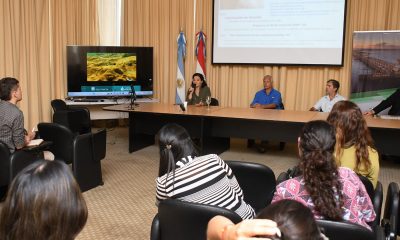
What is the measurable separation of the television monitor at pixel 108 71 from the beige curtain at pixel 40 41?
0.27 m

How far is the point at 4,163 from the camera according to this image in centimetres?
328

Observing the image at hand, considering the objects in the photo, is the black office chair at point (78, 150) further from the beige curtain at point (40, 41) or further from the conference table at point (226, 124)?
the beige curtain at point (40, 41)

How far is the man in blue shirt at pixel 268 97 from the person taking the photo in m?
6.39

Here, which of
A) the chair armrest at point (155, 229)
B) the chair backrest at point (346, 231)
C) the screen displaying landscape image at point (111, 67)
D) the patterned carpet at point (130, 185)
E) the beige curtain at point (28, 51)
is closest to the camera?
the chair backrest at point (346, 231)

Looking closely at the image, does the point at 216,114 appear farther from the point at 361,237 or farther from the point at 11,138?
the point at 361,237

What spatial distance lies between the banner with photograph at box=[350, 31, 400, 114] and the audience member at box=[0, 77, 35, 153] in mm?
4772

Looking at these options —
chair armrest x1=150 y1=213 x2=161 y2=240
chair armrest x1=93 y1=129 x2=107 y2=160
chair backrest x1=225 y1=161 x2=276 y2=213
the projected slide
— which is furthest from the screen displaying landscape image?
chair armrest x1=150 y1=213 x2=161 y2=240

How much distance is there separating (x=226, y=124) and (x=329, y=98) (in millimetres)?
1717

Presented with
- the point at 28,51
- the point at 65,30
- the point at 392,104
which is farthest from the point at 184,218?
the point at 65,30

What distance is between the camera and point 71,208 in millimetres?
1068

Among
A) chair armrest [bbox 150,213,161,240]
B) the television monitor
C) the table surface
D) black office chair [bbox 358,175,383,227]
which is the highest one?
the television monitor

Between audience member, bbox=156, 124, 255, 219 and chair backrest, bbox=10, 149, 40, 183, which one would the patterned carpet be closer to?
chair backrest, bbox=10, 149, 40, 183

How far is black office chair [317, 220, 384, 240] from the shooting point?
1.50m

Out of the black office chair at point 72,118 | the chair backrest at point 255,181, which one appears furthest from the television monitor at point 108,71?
the chair backrest at point 255,181
